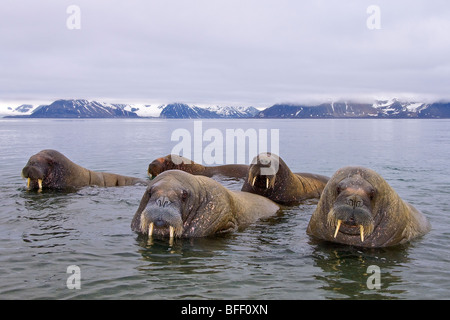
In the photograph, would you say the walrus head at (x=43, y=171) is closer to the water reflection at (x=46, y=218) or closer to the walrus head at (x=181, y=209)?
the water reflection at (x=46, y=218)

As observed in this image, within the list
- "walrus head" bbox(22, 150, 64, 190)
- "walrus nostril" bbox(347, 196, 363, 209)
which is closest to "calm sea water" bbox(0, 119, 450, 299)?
"walrus nostril" bbox(347, 196, 363, 209)

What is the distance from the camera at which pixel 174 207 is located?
8234mm

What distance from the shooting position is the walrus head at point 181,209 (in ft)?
26.4

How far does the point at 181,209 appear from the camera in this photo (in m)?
8.59

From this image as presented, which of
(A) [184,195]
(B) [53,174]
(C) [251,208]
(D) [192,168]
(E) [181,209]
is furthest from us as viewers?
(D) [192,168]

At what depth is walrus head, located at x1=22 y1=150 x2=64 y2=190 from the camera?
14078mm

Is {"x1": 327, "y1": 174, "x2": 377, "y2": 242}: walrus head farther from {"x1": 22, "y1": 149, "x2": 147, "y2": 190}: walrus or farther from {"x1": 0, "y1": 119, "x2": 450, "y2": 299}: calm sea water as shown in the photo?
{"x1": 22, "y1": 149, "x2": 147, "y2": 190}: walrus

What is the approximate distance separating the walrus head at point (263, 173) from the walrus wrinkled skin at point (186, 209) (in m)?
2.55

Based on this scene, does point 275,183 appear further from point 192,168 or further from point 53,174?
point 192,168

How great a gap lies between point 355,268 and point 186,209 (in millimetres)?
3053

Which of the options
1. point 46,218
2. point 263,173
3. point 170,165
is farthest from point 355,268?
point 170,165

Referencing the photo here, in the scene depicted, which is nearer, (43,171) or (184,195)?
(184,195)

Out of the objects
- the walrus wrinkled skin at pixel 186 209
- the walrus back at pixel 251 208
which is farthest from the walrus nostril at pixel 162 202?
the walrus back at pixel 251 208

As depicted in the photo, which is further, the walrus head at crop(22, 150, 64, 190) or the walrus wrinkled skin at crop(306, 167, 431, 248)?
the walrus head at crop(22, 150, 64, 190)
